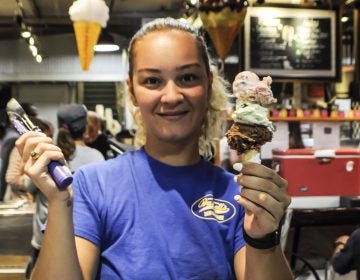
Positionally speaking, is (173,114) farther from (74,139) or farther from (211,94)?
(74,139)

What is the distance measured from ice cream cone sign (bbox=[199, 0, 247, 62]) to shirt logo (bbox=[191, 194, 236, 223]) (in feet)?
9.57

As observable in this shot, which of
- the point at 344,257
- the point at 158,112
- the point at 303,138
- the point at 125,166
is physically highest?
the point at 158,112

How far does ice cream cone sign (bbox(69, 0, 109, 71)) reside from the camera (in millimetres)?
4093

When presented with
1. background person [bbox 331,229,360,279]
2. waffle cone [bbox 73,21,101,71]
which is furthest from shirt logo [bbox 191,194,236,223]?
waffle cone [bbox 73,21,101,71]

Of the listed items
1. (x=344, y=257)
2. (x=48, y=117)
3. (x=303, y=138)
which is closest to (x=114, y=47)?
(x=303, y=138)

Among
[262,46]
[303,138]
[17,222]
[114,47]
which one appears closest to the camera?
[17,222]

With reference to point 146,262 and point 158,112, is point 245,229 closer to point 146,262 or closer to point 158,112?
point 146,262

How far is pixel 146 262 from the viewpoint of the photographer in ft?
4.29

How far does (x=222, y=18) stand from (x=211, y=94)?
2.67m

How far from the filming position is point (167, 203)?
138 centimetres

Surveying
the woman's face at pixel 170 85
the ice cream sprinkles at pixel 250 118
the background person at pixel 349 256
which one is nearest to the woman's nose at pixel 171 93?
the woman's face at pixel 170 85

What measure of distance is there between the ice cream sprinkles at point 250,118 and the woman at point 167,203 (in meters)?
0.06

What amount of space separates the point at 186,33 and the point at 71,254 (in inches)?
25.6

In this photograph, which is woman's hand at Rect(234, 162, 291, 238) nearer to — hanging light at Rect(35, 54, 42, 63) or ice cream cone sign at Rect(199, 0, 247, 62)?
ice cream cone sign at Rect(199, 0, 247, 62)
